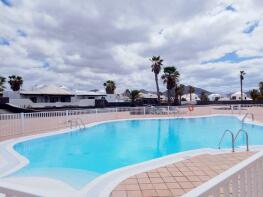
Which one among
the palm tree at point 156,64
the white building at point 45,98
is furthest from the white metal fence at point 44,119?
the white building at point 45,98

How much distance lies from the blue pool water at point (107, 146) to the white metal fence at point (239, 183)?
424cm

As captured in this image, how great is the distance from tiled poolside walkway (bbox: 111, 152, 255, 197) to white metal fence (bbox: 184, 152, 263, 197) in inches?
76.3

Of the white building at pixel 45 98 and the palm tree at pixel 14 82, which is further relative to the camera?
the palm tree at pixel 14 82

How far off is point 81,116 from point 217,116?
11551 mm

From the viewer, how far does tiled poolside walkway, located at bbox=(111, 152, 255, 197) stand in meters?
4.02

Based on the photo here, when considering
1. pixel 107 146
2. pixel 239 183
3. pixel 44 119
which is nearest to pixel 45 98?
pixel 44 119

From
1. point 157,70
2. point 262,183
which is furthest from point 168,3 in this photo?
point 157,70

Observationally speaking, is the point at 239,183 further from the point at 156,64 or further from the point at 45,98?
the point at 45,98

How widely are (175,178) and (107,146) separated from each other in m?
6.37

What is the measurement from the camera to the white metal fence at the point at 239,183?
144 centimetres

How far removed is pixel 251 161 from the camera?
2016 mm

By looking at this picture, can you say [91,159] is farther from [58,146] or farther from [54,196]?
[54,196]

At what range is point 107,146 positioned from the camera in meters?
10.7

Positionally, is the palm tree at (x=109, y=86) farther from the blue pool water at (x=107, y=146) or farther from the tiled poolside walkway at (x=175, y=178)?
the tiled poolside walkway at (x=175, y=178)
